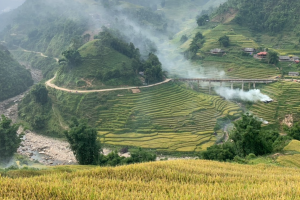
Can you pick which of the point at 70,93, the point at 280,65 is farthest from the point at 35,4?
the point at 280,65

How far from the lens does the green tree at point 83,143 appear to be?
23663 mm

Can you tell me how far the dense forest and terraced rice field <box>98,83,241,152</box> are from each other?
119 feet

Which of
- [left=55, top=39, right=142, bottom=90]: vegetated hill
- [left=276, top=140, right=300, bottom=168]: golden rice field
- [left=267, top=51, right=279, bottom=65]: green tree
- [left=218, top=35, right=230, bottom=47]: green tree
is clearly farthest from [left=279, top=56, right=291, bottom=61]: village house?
[left=276, top=140, right=300, bottom=168]: golden rice field

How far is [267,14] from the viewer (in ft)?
218

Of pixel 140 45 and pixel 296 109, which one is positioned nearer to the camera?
pixel 296 109

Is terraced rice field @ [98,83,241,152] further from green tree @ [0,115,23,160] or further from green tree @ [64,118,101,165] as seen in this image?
green tree @ [0,115,23,160]

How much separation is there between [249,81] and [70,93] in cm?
3539

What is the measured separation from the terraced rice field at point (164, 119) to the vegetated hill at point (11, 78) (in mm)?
26160

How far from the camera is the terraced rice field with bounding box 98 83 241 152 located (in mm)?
32219

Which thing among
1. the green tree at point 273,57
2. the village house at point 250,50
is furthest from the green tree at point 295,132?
the village house at point 250,50

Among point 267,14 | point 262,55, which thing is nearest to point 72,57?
point 262,55

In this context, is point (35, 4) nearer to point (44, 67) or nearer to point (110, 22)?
point (110, 22)

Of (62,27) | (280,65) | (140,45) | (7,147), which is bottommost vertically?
(7,147)

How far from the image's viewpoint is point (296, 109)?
3538cm
